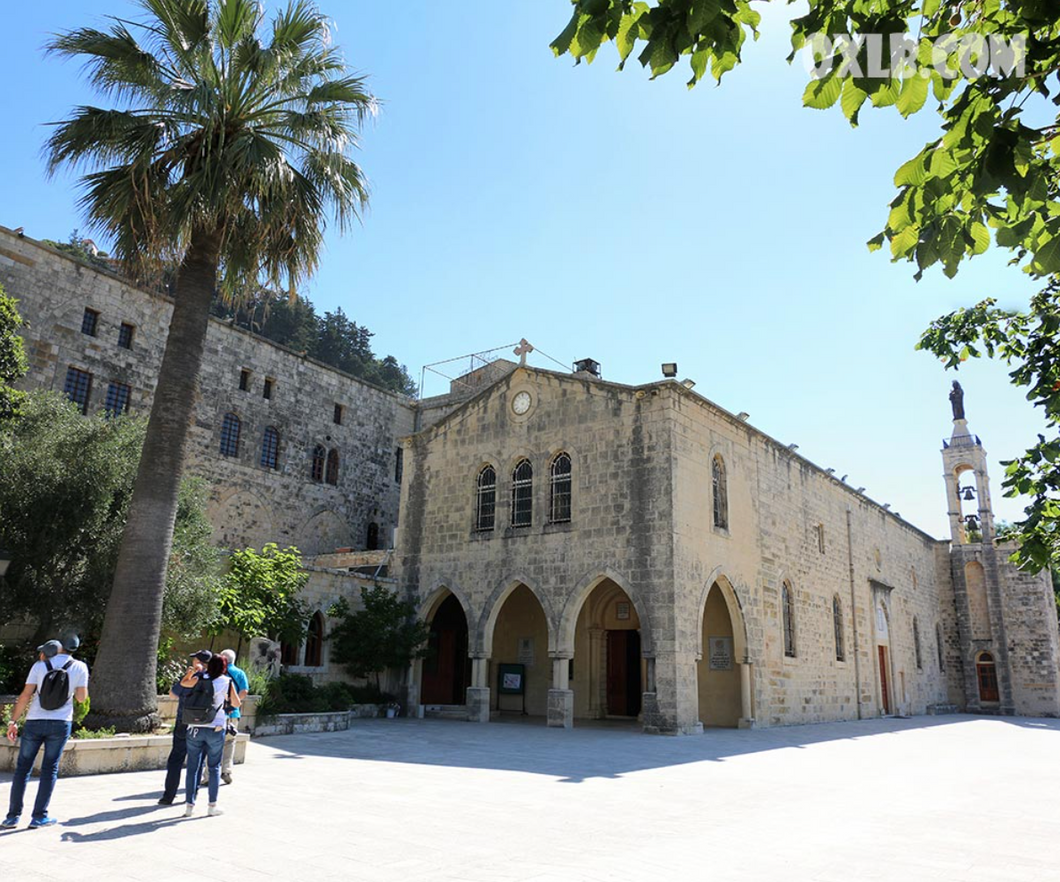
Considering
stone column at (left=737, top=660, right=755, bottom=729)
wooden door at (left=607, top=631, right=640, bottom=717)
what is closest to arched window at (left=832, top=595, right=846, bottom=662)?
stone column at (left=737, top=660, right=755, bottom=729)

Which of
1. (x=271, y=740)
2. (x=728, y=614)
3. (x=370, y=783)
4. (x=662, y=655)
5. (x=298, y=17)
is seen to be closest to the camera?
(x=370, y=783)

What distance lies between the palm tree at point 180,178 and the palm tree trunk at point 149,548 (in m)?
0.02

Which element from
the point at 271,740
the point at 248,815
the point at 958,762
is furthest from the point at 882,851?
the point at 271,740

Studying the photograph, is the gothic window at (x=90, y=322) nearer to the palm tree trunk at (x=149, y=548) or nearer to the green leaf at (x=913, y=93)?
the palm tree trunk at (x=149, y=548)

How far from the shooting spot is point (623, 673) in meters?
21.7

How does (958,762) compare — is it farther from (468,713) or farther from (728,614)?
(468,713)

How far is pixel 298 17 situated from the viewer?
11.2 m

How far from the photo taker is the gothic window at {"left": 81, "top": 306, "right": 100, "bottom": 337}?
73.2 feet

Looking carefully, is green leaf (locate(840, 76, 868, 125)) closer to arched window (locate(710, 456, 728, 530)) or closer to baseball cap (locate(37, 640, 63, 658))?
baseball cap (locate(37, 640, 63, 658))

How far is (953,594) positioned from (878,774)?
28.9m

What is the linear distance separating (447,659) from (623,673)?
195 inches

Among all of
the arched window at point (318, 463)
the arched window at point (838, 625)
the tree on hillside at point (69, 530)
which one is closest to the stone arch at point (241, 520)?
the arched window at point (318, 463)

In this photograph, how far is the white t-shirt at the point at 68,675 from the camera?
664 centimetres

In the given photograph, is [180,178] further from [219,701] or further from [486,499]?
[486,499]
